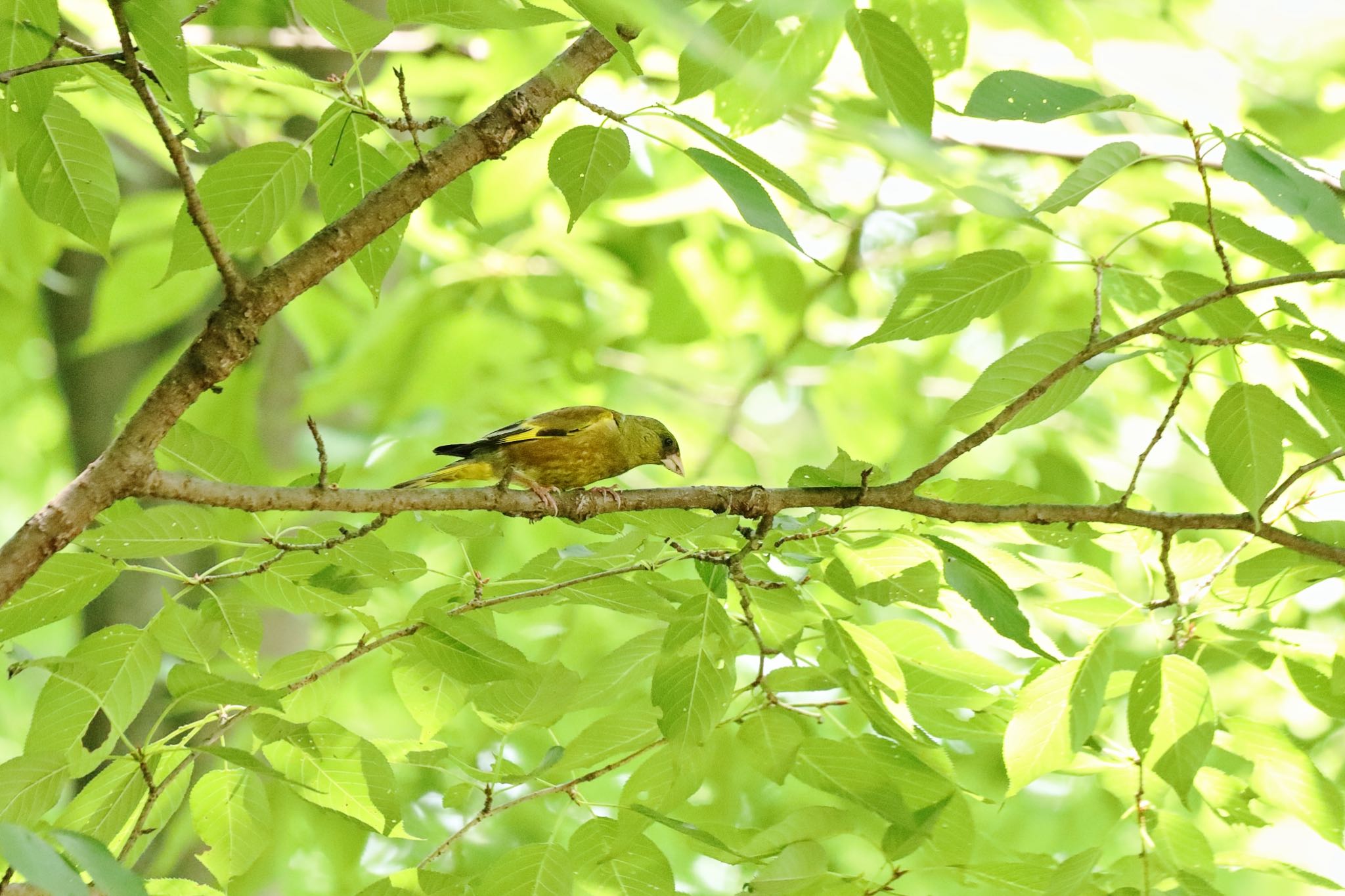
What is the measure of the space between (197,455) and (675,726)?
40.6 inches

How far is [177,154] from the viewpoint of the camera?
1722 millimetres

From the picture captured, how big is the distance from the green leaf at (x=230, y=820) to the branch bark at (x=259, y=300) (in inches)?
25.1

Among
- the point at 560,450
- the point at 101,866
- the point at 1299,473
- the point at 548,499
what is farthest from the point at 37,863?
the point at 560,450

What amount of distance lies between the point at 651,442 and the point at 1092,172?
10.8 feet

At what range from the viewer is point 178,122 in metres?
2.46

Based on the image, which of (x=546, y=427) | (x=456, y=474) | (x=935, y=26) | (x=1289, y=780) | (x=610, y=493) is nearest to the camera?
(x=1289, y=780)

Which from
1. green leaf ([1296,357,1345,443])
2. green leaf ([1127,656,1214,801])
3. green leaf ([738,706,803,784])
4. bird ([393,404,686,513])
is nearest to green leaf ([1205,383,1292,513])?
green leaf ([1296,357,1345,443])

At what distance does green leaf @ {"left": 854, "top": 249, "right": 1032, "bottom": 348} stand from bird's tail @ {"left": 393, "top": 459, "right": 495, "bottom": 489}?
2.23 metres

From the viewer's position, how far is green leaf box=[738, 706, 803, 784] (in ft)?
7.44

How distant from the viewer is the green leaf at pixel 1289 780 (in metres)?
2.44

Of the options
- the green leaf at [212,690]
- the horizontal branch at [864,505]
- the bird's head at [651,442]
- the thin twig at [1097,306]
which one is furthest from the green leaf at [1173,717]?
the bird's head at [651,442]

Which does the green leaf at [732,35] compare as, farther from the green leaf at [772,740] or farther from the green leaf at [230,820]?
the green leaf at [230,820]

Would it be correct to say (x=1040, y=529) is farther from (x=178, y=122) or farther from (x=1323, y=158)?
(x=1323, y=158)

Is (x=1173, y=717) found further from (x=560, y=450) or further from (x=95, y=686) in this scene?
(x=560, y=450)
